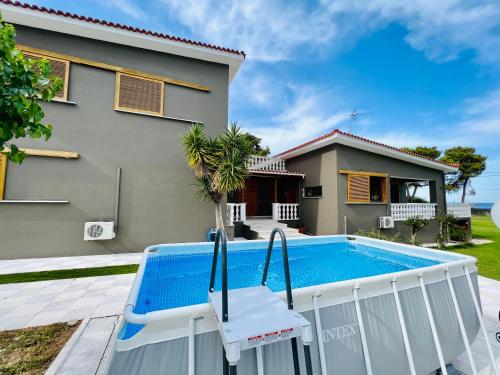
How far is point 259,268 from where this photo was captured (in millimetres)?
5672

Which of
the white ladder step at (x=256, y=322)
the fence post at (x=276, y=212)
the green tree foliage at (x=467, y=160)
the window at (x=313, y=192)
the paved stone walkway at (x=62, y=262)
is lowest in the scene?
the paved stone walkway at (x=62, y=262)

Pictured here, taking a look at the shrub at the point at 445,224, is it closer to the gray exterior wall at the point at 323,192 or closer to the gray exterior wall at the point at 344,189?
the gray exterior wall at the point at 344,189

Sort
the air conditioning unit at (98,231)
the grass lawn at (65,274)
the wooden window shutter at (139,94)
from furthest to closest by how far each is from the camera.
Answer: the wooden window shutter at (139,94) < the air conditioning unit at (98,231) < the grass lawn at (65,274)

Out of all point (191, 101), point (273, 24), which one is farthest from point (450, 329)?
point (273, 24)

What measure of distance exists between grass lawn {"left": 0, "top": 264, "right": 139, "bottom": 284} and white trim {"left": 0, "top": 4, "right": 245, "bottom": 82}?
8670 millimetres

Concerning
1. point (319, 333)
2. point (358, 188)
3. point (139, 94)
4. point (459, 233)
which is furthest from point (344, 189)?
point (139, 94)

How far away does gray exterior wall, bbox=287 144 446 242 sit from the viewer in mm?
11219

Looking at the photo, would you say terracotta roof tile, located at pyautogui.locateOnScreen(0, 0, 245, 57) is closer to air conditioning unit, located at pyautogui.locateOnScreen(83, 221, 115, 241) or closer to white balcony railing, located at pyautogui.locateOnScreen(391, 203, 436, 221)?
air conditioning unit, located at pyautogui.locateOnScreen(83, 221, 115, 241)

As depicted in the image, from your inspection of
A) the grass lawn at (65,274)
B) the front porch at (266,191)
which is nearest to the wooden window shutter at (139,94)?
the grass lawn at (65,274)

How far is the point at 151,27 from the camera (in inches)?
348

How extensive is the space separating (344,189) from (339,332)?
9.91 m

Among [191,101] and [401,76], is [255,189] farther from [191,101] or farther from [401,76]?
[401,76]

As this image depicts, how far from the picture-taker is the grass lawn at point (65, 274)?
554cm

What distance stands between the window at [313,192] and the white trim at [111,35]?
795 centimetres
